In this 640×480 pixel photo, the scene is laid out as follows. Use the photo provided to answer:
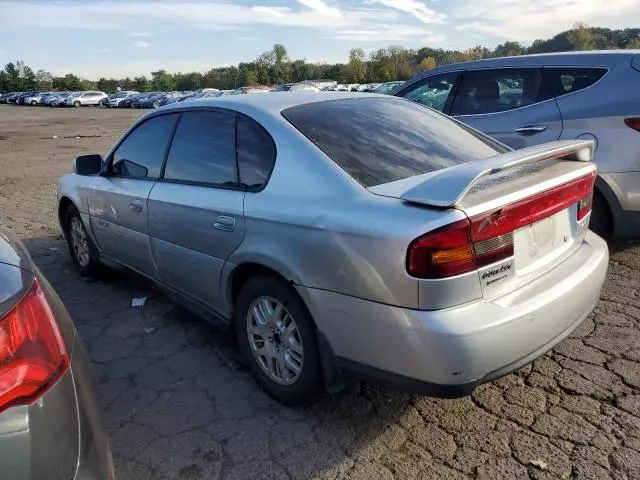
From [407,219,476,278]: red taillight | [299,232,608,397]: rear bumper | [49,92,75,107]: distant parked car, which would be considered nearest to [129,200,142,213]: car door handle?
→ [299,232,608,397]: rear bumper

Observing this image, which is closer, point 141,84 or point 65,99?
point 65,99

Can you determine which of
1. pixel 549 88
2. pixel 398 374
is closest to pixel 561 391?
pixel 398 374

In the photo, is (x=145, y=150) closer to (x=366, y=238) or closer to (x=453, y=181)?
(x=366, y=238)

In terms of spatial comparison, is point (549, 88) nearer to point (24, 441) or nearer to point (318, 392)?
point (318, 392)

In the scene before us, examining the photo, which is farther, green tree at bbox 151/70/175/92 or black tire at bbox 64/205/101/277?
green tree at bbox 151/70/175/92

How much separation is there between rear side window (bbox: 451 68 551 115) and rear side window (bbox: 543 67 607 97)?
0.07 metres

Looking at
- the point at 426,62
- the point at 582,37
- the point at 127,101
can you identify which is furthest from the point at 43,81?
the point at 582,37

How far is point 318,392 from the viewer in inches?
106

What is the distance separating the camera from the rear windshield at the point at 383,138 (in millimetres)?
2637

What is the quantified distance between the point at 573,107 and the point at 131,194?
12.1ft

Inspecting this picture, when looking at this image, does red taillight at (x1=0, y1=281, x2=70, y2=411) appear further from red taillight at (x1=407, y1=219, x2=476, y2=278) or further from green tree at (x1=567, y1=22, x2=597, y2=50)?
green tree at (x1=567, y1=22, x2=597, y2=50)

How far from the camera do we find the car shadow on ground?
8.02 feet

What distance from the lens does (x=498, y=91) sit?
5.29m

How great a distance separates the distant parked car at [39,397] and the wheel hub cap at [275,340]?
1107 millimetres
